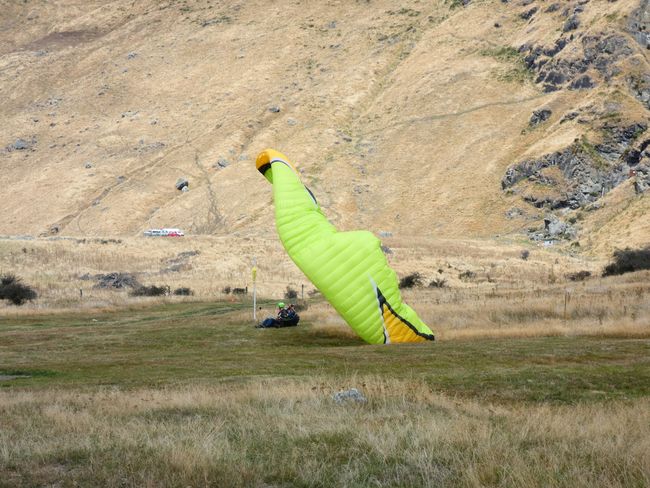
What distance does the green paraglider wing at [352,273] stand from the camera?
73.6 feet

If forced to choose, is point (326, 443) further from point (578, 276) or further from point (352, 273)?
point (578, 276)

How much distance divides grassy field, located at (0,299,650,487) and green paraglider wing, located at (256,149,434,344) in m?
1.22

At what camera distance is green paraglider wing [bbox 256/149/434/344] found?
22.4m

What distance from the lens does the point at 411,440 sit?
29.6 ft

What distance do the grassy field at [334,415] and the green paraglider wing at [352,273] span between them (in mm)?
1223

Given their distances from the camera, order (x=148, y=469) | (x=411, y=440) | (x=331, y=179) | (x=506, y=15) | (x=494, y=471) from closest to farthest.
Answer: (x=494, y=471) < (x=148, y=469) < (x=411, y=440) < (x=331, y=179) < (x=506, y=15)

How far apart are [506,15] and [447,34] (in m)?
10.4

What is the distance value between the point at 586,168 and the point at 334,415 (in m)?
83.0

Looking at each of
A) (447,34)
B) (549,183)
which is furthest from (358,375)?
(447,34)

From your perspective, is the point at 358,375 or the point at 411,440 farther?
the point at 358,375

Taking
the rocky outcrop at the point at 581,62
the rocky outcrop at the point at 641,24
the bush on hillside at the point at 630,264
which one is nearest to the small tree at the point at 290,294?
the bush on hillside at the point at 630,264

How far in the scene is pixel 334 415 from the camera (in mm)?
11156

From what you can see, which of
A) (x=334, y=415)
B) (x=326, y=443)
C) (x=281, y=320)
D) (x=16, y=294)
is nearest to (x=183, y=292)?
(x=16, y=294)

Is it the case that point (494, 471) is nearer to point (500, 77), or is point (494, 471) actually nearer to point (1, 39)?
point (500, 77)
